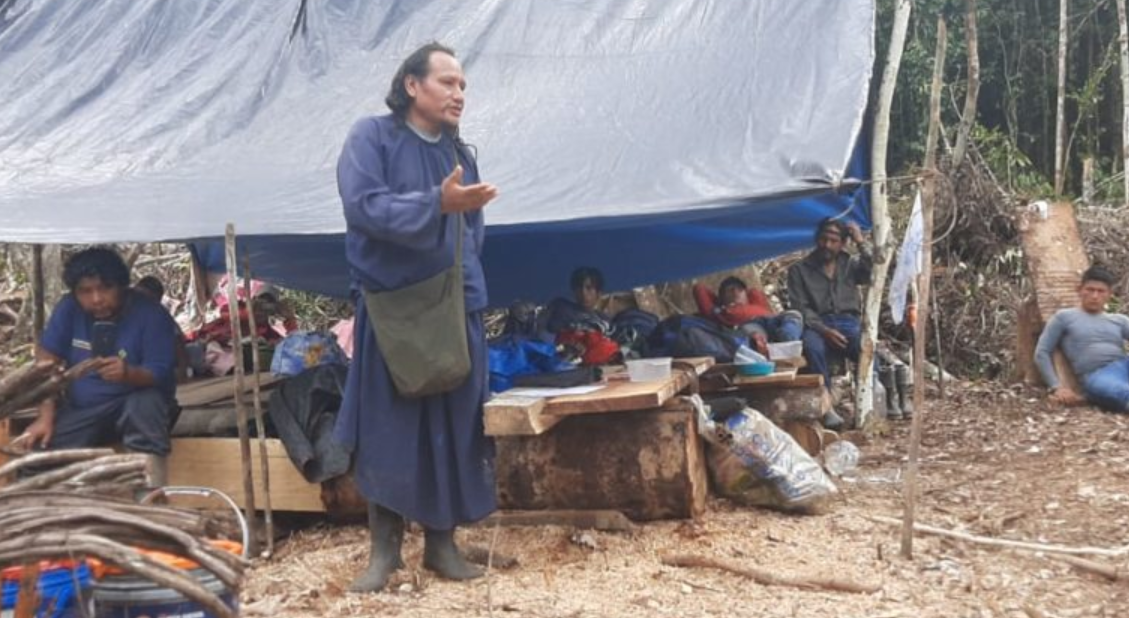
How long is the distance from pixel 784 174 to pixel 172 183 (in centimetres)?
232

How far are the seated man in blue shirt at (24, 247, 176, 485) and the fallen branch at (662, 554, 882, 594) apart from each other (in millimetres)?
2003

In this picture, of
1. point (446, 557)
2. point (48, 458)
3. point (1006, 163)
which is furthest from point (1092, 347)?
point (48, 458)

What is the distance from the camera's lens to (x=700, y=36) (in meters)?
4.97

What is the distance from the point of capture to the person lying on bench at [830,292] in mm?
6762

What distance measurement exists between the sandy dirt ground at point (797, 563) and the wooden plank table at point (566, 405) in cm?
46

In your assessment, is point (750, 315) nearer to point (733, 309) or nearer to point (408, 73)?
point (733, 309)

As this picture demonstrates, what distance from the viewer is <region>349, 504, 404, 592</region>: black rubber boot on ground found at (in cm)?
376

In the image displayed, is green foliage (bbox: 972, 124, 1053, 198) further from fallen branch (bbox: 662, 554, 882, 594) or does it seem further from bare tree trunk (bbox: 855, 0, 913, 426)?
fallen branch (bbox: 662, 554, 882, 594)

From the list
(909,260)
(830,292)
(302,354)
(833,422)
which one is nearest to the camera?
(909,260)

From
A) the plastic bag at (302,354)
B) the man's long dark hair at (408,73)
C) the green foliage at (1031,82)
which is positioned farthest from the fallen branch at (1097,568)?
the green foliage at (1031,82)

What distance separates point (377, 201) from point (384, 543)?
1.06 metres

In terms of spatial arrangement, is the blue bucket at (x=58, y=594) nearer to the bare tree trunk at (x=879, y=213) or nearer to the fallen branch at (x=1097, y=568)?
the fallen branch at (x=1097, y=568)

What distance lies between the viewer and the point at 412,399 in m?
3.71

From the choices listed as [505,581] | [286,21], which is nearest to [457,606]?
[505,581]
